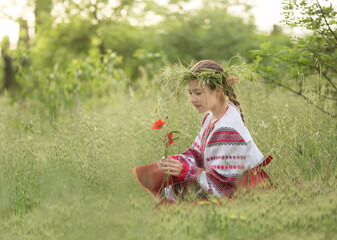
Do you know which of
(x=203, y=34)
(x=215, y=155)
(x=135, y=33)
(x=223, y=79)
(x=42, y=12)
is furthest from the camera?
(x=135, y=33)

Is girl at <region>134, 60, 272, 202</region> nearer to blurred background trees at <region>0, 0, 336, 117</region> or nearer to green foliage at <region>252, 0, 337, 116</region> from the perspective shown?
green foliage at <region>252, 0, 337, 116</region>

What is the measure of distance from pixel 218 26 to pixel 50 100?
20.9 feet

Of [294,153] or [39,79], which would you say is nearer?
[294,153]

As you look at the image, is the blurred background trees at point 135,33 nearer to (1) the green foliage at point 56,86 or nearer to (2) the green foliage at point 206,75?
(1) the green foliage at point 56,86

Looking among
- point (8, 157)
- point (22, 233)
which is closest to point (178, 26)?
point (8, 157)

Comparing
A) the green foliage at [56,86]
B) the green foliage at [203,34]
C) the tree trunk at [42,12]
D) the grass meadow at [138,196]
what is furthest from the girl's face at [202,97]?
the tree trunk at [42,12]

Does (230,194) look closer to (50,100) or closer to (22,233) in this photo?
(22,233)

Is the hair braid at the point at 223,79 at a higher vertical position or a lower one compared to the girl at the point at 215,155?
higher

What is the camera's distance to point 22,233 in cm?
237

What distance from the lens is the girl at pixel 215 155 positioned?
2664 millimetres

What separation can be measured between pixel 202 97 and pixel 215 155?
43 centimetres

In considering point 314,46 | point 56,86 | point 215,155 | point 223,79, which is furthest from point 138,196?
point 56,86

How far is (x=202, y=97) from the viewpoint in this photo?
112 inches

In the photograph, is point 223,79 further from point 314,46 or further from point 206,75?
point 314,46
